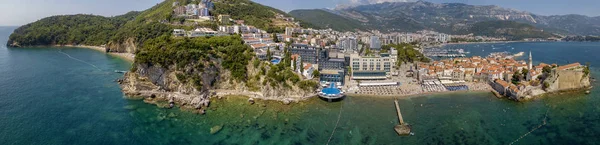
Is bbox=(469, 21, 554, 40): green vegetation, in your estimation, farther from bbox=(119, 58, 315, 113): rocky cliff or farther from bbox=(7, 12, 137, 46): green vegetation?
bbox=(7, 12, 137, 46): green vegetation

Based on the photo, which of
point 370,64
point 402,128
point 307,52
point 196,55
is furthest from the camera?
point 307,52

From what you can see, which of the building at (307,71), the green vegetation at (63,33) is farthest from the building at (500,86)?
→ the green vegetation at (63,33)

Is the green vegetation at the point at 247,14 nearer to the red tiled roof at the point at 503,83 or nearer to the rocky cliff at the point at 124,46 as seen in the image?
the rocky cliff at the point at 124,46

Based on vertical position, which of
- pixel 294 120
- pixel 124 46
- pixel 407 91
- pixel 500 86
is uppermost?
pixel 124 46

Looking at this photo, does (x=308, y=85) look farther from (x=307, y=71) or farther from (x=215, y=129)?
(x=215, y=129)

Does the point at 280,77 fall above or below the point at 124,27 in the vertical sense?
A: below

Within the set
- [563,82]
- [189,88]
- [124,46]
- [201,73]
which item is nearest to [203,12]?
[124,46]

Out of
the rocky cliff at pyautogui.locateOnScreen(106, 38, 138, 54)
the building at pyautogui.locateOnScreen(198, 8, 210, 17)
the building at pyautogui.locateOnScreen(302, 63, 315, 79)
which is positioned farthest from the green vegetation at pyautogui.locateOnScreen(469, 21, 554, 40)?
the rocky cliff at pyautogui.locateOnScreen(106, 38, 138, 54)
